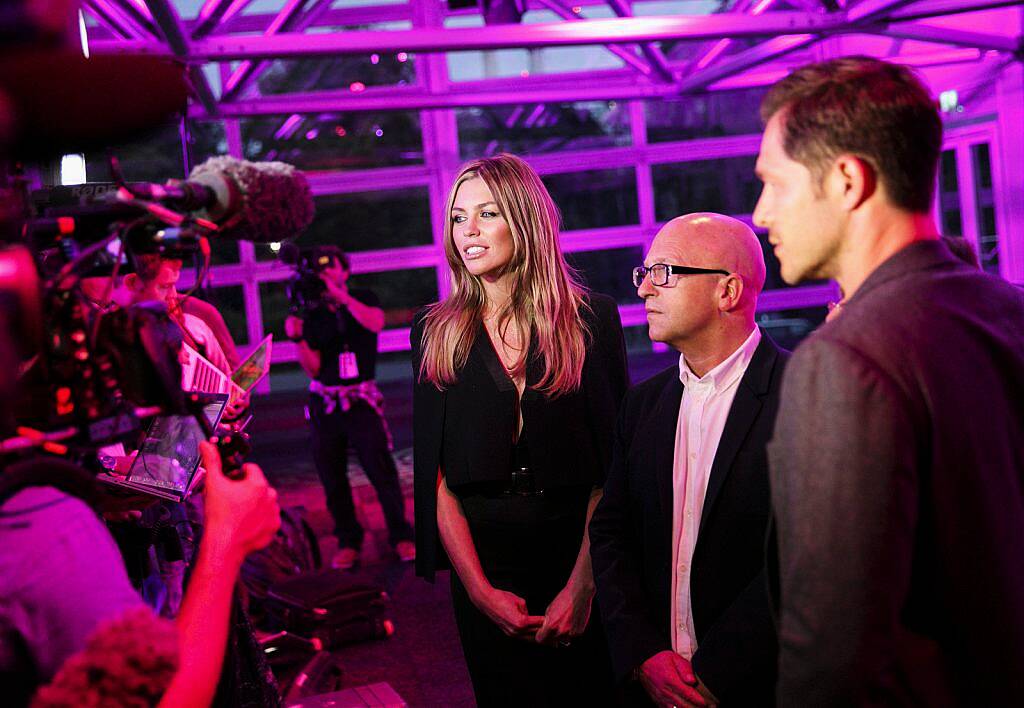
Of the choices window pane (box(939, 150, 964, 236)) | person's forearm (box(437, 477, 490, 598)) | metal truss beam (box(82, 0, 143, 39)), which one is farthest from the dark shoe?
window pane (box(939, 150, 964, 236))

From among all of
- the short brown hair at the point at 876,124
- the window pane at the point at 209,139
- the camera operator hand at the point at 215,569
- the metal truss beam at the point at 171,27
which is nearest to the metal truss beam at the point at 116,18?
the metal truss beam at the point at 171,27

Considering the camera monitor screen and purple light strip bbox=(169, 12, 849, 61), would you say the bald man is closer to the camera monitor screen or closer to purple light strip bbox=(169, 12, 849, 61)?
the camera monitor screen

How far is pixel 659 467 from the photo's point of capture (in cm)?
180

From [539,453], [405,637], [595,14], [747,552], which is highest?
[595,14]

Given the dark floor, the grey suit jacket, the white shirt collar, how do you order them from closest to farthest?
the grey suit jacket, the white shirt collar, the dark floor

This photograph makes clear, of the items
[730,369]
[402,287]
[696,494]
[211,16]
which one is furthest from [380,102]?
[696,494]

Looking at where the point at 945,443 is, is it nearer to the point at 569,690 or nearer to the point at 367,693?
the point at 569,690

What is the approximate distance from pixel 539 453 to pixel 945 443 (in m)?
1.20

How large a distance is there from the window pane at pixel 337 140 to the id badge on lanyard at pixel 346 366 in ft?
15.2

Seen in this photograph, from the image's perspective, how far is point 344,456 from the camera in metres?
4.93

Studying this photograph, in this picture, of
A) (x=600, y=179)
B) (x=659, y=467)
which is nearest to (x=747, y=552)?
(x=659, y=467)

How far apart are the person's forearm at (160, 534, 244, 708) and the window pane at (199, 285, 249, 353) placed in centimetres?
800

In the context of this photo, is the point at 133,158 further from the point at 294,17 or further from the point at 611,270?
the point at 611,270

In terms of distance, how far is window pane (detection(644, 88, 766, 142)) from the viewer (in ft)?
30.5
